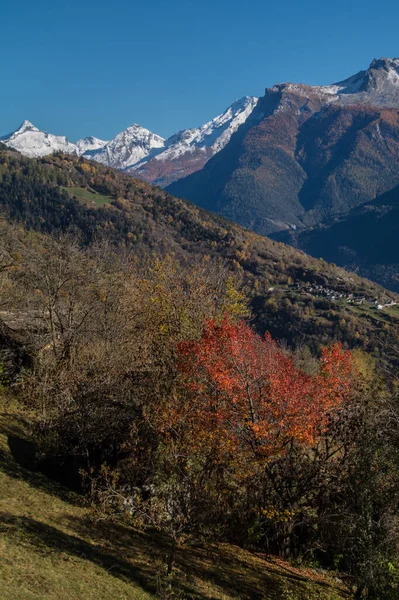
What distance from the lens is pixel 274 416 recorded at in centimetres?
1947

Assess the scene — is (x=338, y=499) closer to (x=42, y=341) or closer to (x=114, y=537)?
(x=114, y=537)

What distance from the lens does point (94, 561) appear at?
609 inches

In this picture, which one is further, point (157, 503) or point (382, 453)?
point (157, 503)

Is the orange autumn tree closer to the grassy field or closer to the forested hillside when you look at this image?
the forested hillside

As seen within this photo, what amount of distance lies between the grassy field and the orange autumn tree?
15.1ft

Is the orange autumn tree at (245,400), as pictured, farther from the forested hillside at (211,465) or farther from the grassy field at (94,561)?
the grassy field at (94,561)

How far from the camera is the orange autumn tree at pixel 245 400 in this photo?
1883cm

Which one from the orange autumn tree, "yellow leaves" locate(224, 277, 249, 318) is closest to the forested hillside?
the orange autumn tree

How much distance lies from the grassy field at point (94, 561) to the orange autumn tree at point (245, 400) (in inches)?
181

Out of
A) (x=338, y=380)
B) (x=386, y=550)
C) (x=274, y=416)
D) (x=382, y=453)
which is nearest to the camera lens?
(x=386, y=550)

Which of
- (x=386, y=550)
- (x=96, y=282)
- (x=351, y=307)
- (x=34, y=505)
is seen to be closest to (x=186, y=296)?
(x=96, y=282)

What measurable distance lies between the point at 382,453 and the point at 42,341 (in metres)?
23.5

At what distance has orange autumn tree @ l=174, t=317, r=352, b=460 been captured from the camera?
1883cm

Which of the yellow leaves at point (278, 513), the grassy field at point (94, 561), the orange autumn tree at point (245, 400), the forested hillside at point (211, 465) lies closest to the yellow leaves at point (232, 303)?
the forested hillside at point (211, 465)
